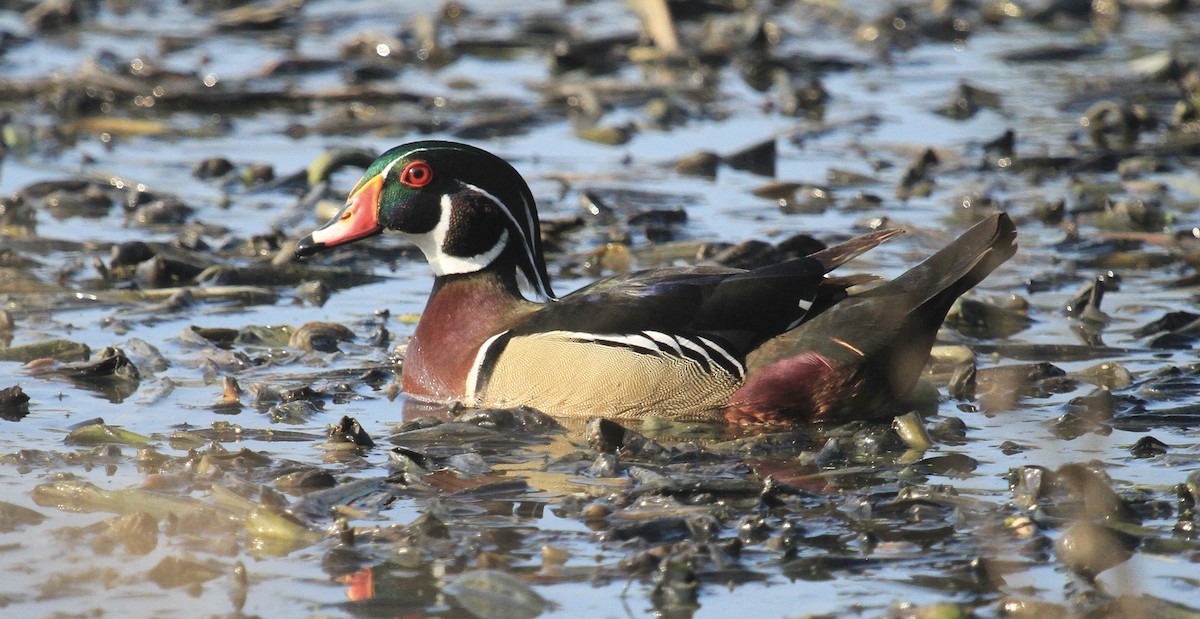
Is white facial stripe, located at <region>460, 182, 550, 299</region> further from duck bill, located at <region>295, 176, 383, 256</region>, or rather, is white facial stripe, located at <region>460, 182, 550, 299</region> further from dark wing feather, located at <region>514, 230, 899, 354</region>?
dark wing feather, located at <region>514, 230, 899, 354</region>

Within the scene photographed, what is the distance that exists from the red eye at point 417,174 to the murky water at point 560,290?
3.24ft

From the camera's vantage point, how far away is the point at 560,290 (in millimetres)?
9758

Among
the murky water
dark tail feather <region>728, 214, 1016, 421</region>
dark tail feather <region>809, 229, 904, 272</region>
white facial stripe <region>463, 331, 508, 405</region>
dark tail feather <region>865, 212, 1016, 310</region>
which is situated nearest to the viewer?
the murky water

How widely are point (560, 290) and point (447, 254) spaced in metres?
1.78

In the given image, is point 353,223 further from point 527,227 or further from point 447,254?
point 527,227

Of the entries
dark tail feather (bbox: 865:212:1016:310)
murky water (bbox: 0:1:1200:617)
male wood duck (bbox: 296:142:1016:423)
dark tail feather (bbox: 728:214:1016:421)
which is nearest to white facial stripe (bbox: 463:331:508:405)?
male wood duck (bbox: 296:142:1016:423)

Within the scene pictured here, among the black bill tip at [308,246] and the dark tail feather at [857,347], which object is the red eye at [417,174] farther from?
the dark tail feather at [857,347]

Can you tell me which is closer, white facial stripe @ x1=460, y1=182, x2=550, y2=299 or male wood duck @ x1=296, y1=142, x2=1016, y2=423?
male wood duck @ x1=296, y1=142, x2=1016, y2=423

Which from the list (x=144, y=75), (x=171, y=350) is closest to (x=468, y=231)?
→ (x=171, y=350)

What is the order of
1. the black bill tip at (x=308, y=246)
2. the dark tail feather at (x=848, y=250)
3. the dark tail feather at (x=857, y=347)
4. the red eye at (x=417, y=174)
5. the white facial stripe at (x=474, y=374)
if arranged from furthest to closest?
the black bill tip at (x=308, y=246), the red eye at (x=417, y=174), the white facial stripe at (x=474, y=374), the dark tail feather at (x=848, y=250), the dark tail feather at (x=857, y=347)

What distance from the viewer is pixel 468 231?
799 cm

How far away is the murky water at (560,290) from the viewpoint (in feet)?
17.7

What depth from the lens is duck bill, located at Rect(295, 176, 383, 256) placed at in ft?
26.3

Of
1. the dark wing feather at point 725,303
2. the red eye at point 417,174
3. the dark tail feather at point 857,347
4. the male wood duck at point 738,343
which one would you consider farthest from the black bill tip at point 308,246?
A: the dark tail feather at point 857,347
